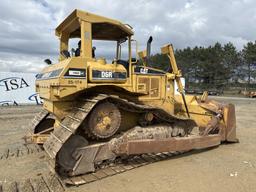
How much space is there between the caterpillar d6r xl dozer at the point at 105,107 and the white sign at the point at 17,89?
13.1 m

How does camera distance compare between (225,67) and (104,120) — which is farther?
(225,67)

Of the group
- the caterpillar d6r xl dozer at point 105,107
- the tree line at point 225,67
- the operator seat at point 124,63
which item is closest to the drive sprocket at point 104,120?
the caterpillar d6r xl dozer at point 105,107

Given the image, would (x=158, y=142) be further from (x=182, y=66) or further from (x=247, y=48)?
(x=182, y=66)

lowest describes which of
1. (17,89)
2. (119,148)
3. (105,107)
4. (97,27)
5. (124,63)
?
(119,148)

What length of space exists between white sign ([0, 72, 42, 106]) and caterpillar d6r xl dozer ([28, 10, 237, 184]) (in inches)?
515

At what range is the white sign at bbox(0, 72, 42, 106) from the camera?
1922 cm

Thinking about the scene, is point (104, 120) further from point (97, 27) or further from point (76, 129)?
point (97, 27)

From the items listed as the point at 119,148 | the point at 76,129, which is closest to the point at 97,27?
the point at 76,129

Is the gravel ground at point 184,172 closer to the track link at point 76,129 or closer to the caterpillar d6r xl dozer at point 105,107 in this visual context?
the track link at point 76,129

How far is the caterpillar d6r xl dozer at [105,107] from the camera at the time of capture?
526 cm

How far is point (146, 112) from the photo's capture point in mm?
6344

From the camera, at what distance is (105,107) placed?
18.1 ft

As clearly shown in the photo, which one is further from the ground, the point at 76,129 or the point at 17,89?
the point at 17,89

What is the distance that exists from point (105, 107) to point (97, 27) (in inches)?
75.1
